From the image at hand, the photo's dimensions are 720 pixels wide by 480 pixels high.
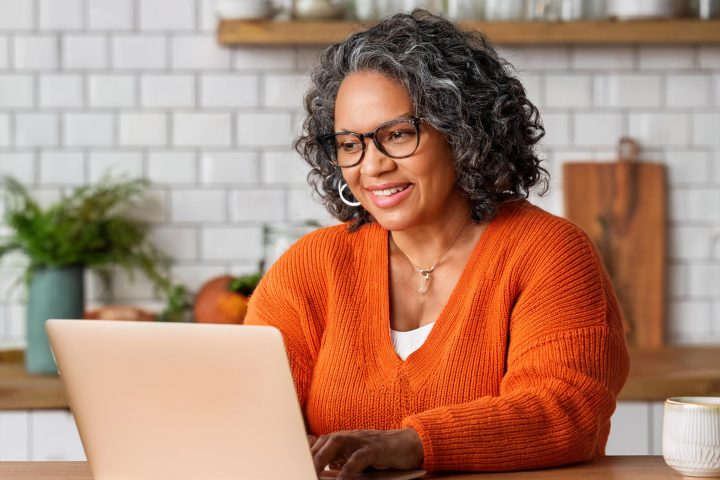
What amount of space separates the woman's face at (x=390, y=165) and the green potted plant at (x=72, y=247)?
129cm

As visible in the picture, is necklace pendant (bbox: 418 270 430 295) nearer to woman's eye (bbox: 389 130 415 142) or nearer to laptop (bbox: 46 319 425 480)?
woman's eye (bbox: 389 130 415 142)

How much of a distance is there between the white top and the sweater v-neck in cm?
2

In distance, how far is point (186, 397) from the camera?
1.17m

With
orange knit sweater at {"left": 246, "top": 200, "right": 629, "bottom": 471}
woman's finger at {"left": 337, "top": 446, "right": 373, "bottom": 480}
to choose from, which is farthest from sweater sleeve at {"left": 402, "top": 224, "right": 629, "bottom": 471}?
woman's finger at {"left": 337, "top": 446, "right": 373, "bottom": 480}

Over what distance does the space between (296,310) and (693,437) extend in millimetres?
705

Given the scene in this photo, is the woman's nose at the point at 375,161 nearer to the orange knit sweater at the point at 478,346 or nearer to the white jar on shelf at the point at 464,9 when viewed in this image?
the orange knit sweater at the point at 478,346

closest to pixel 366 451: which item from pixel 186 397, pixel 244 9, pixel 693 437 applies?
pixel 186 397

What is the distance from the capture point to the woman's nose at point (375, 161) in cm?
168

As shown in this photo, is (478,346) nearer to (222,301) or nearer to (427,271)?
(427,271)

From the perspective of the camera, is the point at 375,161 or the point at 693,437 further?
the point at 375,161

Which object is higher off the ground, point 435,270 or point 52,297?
point 435,270

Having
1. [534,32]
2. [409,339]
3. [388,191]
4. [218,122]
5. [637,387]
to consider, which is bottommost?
[637,387]

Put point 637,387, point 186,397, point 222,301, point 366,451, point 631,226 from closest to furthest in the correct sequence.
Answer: point 186,397 → point 366,451 → point 637,387 → point 222,301 → point 631,226

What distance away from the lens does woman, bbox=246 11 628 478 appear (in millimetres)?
1539
